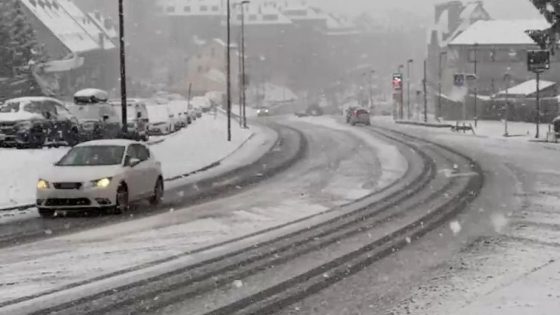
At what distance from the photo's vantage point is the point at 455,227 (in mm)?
14992

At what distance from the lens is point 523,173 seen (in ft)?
86.3

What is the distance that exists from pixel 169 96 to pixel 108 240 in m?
105

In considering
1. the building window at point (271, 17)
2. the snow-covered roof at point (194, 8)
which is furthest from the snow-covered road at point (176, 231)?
the snow-covered roof at point (194, 8)

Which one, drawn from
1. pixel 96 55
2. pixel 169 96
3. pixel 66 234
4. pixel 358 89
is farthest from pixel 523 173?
pixel 358 89

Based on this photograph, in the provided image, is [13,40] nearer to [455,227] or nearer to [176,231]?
[176,231]

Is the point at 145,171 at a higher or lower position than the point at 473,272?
higher

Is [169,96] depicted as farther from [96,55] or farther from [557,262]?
[557,262]

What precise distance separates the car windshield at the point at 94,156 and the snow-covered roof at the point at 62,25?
70378 millimetres

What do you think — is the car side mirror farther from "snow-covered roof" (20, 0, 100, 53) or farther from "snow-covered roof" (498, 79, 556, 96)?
"snow-covered roof" (498, 79, 556, 96)

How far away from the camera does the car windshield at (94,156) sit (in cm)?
1789

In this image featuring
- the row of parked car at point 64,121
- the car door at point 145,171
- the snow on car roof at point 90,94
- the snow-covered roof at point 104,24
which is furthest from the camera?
the snow-covered roof at point 104,24

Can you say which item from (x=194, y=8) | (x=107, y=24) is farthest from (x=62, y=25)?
(x=194, y=8)

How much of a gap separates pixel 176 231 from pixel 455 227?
15.9 feet

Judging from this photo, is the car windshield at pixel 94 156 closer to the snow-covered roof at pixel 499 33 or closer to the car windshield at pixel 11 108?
the car windshield at pixel 11 108
